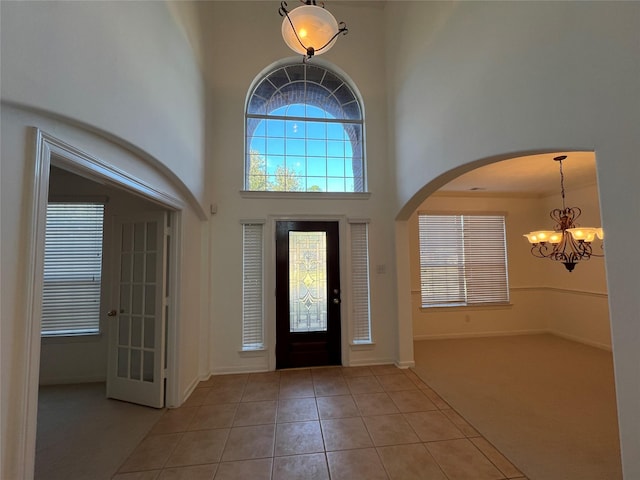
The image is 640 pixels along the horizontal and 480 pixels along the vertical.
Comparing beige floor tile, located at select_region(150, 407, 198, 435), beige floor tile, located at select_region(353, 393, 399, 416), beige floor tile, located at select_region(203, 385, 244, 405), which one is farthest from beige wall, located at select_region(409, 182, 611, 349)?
beige floor tile, located at select_region(150, 407, 198, 435)

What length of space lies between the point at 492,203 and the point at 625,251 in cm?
446

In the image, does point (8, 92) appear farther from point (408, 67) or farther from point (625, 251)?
point (408, 67)

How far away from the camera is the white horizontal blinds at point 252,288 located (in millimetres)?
3906

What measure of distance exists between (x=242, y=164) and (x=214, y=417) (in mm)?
3124

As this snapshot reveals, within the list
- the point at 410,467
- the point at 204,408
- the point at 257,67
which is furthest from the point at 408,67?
the point at 204,408

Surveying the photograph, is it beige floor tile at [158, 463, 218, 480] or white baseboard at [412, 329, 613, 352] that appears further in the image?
white baseboard at [412, 329, 613, 352]

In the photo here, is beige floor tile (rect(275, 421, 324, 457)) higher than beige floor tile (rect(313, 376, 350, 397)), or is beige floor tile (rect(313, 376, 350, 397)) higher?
beige floor tile (rect(313, 376, 350, 397))

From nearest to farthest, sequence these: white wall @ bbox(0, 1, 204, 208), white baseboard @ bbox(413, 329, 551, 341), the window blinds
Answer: white wall @ bbox(0, 1, 204, 208)
white baseboard @ bbox(413, 329, 551, 341)
the window blinds

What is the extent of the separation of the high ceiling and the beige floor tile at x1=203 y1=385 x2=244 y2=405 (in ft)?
13.2

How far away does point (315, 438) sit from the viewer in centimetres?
238

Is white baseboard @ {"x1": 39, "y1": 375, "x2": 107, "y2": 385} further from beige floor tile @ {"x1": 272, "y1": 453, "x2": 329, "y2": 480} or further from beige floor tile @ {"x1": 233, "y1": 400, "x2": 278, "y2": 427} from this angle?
beige floor tile @ {"x1": 272, "y1": 453, "x2": 329, "y2": 480}

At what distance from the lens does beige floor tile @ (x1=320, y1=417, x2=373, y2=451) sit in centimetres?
229

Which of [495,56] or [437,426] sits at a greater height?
[495,56]

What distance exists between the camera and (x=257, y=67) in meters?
4.23
